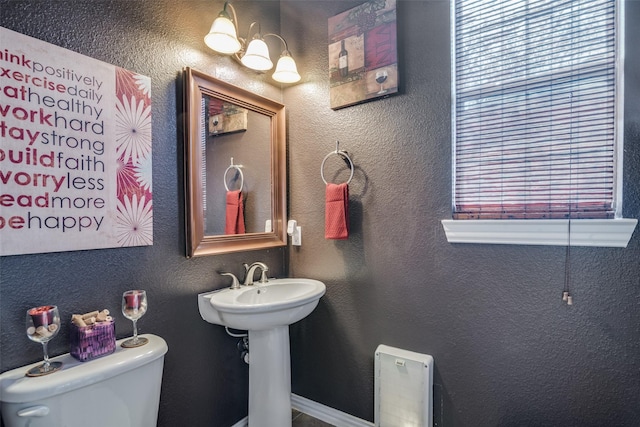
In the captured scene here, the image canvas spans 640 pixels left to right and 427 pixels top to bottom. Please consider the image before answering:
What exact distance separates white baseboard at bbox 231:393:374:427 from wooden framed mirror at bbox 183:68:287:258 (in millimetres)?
968

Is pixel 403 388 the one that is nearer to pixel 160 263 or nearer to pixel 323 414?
pixel 323 414

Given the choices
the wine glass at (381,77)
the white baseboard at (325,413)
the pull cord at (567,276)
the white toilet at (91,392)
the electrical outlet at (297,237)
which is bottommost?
the white baseboard at (325,413)

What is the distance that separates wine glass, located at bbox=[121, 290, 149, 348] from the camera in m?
1.21

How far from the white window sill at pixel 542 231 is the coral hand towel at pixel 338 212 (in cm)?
48

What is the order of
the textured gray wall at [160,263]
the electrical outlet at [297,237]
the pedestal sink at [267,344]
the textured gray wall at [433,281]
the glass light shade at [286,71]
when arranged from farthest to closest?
1. the electrical outlet at [297,237]
2. the glass light shade at [286,71]
3. the pedestal sink at [267,344]
4. the textured gray wall at [433,281]
5. the textured gray wall at [160,263]

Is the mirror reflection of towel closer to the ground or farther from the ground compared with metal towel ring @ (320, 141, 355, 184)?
closer to the ground

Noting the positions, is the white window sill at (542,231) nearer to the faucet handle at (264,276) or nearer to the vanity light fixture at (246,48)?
the faucet handle at (264,276)

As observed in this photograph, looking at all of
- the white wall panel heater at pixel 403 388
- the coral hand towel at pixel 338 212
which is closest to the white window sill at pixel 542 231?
the coral hand towel at pixel 338 212

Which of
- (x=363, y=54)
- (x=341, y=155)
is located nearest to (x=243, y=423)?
(x=341, y=155)

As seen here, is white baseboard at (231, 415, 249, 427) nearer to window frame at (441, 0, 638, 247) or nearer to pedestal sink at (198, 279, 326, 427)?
pedestal sink at (198, 279, 326, 427)

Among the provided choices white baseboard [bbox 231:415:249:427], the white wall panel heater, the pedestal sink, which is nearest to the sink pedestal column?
the pedestal sink

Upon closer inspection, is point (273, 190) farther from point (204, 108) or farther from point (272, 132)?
point (204, 108)

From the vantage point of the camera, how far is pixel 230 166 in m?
1.69

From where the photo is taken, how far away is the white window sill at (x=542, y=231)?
3.71ft
